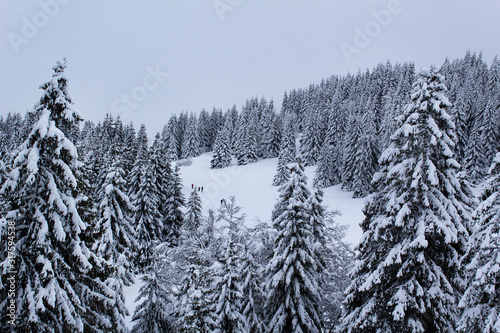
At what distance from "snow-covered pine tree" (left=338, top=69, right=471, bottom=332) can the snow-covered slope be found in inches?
864

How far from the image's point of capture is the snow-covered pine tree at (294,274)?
602 inches

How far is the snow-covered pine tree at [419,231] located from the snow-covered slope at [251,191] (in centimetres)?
2195

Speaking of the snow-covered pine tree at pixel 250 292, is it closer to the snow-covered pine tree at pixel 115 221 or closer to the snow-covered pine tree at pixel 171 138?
the snow-covered pine tree at pixel 115 221

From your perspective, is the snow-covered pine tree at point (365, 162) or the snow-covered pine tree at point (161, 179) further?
the snow-covered pine tree at point (365, 162)

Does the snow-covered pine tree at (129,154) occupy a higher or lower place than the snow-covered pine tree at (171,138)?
lower

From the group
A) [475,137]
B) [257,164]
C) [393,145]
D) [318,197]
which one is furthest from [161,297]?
[257,164]

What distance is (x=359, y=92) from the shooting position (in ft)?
398

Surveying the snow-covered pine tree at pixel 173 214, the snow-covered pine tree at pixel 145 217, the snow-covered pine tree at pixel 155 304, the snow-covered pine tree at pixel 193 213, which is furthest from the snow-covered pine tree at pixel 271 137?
the snow-covered pine tree at pixel 155 304

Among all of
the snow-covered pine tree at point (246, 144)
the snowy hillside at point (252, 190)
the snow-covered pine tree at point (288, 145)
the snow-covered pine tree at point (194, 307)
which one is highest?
the snow-covered pine tree at point (246, 144)

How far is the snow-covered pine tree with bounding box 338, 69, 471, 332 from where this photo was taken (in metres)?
10.6

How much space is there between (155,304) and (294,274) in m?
7.28

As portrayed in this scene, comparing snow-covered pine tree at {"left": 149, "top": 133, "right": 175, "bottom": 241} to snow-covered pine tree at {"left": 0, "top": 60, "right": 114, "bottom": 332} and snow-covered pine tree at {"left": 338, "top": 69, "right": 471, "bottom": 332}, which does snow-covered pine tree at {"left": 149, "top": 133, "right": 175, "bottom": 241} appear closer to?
snow-covered pine tree at {"left": 0, "top": 60, "right": 114, "bottom": 332}

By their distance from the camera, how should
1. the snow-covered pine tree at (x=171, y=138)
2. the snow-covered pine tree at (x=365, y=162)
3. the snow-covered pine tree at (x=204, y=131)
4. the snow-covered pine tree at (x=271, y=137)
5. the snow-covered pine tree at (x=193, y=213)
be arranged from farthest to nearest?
the snow-covered pine tree at (x=204, y=131) < the snow-covered pine tree at (x=171, y=138) < the snow-covered pine tree at (x=271, y=137) < the snow-covered pine tree at (x=365, y=162) < the snow-covered pine tree at (x=193, y=213)

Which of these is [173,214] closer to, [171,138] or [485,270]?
[485,270]
